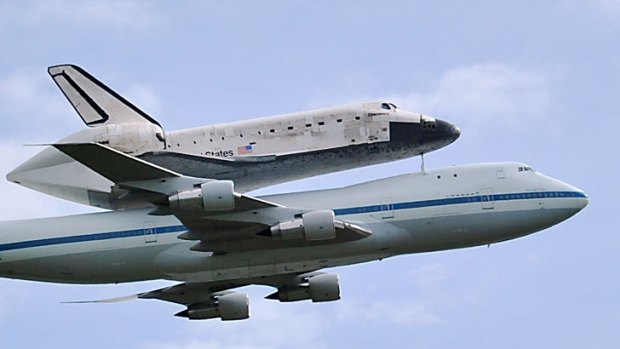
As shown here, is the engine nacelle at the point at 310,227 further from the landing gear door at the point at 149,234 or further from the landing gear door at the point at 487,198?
the landing gear door at the point at 487,198

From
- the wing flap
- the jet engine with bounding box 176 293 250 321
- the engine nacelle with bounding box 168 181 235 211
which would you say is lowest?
the jet engine with bounding box 176 293 250 321

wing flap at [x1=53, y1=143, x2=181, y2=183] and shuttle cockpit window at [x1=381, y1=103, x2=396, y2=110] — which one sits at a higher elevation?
shuttle cockpit window at [x1=381, y1=103, x2=396, y2=110]

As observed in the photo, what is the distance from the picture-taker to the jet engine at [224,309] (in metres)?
64.8

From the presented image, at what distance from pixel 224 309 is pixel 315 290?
4287mm

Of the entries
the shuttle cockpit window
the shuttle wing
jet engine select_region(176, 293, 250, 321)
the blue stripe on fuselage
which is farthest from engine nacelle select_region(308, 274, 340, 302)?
the shuttle cockpit window

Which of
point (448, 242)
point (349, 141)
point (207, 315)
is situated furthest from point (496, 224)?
point (207, 315)

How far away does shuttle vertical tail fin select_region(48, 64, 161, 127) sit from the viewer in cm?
5959

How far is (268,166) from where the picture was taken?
186 feet

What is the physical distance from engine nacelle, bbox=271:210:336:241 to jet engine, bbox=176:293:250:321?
30.4 feet

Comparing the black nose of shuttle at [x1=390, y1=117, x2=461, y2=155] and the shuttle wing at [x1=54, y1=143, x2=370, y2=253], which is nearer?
the shuttle wing at [x1=54, y1=143, x2=370, y2=253]

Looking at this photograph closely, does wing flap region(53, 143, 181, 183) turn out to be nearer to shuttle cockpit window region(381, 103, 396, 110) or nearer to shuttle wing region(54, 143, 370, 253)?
shuttle wing region(54, 143, 370, 253)

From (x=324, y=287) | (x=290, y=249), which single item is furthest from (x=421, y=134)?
(x=324, y=287)

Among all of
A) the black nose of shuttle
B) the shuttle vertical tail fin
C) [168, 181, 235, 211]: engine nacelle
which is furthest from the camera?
the shuttle vertical tail fin

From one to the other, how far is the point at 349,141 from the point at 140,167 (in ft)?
28.0
